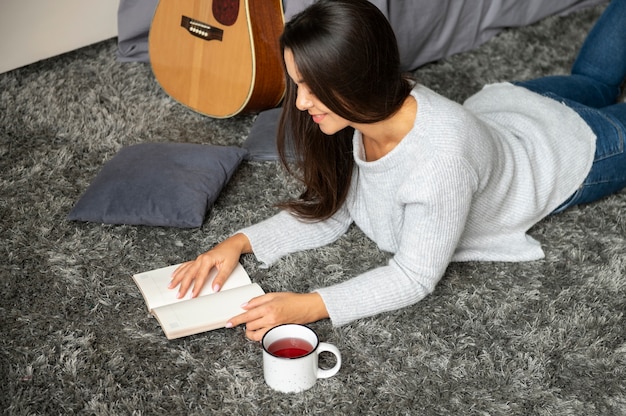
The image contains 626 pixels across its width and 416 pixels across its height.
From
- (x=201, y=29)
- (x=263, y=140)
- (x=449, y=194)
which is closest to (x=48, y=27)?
(x=201, y=29)

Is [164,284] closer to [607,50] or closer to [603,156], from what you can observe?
[603,156]

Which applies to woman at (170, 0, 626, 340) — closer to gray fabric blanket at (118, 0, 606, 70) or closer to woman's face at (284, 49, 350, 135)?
woman's face at (284, 49, 350, 135)

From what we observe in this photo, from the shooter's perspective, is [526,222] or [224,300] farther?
[526,222]

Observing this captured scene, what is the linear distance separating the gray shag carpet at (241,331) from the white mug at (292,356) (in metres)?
0.02

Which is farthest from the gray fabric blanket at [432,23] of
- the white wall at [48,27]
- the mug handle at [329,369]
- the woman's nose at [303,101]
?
the mug handle at [329,369]

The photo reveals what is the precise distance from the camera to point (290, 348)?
1.39m

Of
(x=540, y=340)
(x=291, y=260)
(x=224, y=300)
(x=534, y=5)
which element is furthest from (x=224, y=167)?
(x=534, y=5)

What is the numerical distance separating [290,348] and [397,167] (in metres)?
0.39

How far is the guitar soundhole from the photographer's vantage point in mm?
2123

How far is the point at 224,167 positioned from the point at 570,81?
34.6 inches

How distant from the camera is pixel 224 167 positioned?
1.93 metres

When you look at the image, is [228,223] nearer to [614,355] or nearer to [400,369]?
[400,369]

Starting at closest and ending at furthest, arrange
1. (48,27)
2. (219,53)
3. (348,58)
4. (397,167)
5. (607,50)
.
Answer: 1. (348,58)
2. (397,167)
3. (607,50)
4. (219,53)
5. (48,27)

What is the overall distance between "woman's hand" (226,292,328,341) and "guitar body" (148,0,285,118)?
0.80 meters
